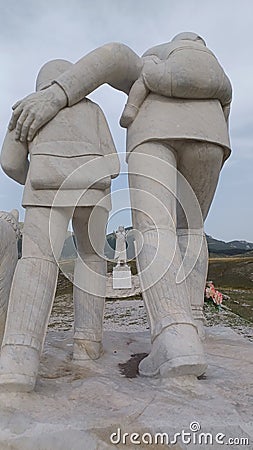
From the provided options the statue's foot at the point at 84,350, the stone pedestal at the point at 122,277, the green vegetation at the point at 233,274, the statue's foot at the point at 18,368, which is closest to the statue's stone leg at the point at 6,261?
the statue's foot at the point at 18,368

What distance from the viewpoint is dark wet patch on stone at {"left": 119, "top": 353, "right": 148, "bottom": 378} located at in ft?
6.92

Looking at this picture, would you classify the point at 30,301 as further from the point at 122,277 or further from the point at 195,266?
the point at 122,277

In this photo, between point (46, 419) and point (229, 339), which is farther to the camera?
point (229, 339)

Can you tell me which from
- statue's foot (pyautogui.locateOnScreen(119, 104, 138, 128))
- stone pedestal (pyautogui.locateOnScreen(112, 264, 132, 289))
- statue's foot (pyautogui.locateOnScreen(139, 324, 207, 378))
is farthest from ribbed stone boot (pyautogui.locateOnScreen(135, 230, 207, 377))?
stone pedestal (pyautogui.locateOnScreen(112, 264, 132, 289))

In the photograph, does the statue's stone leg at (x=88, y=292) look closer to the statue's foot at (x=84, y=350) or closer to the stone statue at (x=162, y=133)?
the statue's foot at (x=84, y=350)

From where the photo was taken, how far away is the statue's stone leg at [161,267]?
70.6 inches

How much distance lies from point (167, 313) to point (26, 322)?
58 cm

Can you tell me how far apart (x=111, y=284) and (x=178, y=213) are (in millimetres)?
6440

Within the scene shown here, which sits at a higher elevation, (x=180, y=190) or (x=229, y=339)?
(x=180, y=190)

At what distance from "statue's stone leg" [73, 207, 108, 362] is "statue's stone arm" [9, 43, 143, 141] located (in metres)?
0.55

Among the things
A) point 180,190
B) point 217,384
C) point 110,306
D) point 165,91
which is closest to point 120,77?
point 165,91

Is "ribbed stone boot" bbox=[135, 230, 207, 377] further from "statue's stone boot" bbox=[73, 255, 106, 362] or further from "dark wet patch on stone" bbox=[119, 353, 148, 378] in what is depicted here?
"statue's stone boot" bbox=[73, 255, 106, 362]

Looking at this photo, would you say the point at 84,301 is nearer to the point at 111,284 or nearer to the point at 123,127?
the point at 123,127

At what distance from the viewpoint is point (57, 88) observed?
6.98 ft
